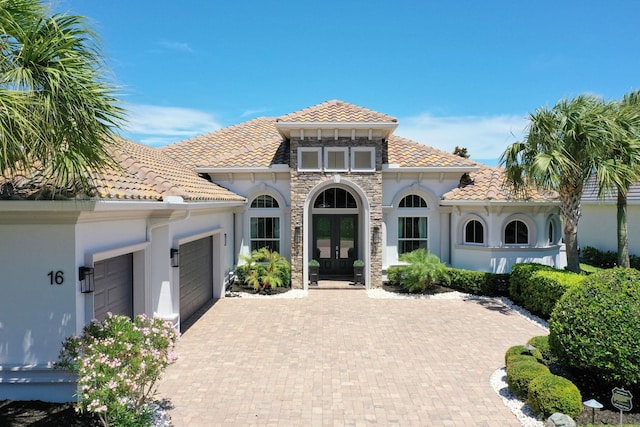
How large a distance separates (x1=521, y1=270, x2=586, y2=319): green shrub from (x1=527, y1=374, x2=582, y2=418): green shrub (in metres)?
5.11

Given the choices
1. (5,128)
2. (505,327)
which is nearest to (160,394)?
(5,128)

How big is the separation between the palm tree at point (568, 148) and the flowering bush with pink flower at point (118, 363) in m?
11.2

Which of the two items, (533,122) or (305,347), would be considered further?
(533,122)

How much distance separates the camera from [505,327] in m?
11.5

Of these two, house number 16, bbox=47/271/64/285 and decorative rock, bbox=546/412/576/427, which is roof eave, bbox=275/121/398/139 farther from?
decorative rock, bbox=546/412/576/427

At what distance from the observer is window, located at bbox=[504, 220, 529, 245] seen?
15.8 m

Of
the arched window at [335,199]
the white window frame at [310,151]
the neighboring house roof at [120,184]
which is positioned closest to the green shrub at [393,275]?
the arched window at [335,199]

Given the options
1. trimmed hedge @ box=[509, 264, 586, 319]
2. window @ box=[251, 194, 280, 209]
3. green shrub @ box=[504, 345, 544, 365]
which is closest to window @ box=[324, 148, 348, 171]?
window @ box=[251, 194, 280, 209]

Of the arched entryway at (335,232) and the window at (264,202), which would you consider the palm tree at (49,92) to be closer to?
the window at (264,202)

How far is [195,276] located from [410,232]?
9.47 metres

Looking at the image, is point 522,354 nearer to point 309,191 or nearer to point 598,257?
point 309,191

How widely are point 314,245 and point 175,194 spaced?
10064 mm

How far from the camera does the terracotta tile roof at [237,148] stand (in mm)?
17233

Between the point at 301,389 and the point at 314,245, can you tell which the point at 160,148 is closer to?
the point at 314,245
